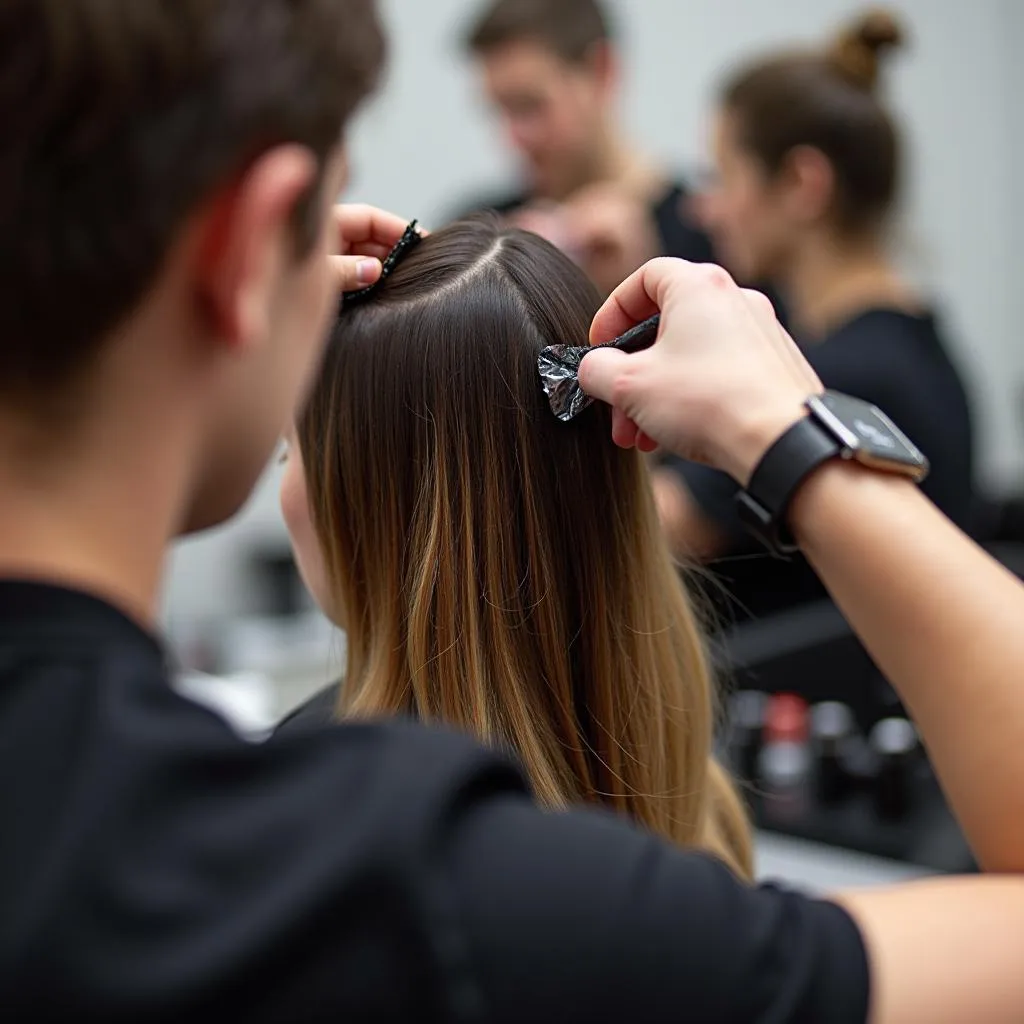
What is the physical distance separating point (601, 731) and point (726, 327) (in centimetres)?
29

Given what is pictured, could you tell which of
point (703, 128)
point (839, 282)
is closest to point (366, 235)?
point (839, 282)

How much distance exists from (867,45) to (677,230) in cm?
44

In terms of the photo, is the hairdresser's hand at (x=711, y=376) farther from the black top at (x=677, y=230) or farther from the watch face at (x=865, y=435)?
the black top at (x=677, y=230)

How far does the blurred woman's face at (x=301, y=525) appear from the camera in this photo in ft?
2.70

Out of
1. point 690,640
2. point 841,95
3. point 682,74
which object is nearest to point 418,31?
point 682,74

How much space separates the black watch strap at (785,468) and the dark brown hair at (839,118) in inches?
45.4

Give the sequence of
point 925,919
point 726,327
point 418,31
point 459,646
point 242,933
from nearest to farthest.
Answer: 1. point 242,933
2. point 925,919
3. point 726,327
4. point 459,646
5. point 418,31

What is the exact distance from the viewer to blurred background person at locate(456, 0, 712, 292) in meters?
1.97

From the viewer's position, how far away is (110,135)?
0.35 m

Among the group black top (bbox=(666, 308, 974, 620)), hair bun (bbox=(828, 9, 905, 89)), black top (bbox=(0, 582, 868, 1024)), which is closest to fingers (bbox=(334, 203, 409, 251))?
black top (bbox=(0, 582, 868, 1024))

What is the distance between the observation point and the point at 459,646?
73 centimetres

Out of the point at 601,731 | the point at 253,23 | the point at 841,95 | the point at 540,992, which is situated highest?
the point at 253,23

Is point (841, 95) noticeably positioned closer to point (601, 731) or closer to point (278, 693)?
point (601, 731)

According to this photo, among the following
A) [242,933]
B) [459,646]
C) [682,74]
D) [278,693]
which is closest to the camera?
[242,933]
